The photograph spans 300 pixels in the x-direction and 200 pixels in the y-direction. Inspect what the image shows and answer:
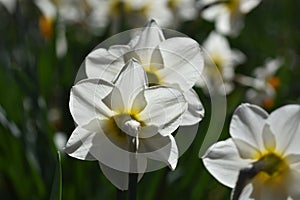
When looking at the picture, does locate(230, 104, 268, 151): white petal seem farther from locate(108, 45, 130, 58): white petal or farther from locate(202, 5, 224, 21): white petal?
locate(202, 5, 224, 21): white petal

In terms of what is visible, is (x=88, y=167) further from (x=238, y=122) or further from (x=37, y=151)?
(x=238, y=122)

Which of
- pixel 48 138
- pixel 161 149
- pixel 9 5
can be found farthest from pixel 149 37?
pixel 9 5

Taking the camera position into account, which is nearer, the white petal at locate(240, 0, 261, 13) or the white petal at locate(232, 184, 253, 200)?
the white petal at locate(232, 184, 253, 200)

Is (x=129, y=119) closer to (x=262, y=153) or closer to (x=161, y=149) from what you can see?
(x=161, y=149)

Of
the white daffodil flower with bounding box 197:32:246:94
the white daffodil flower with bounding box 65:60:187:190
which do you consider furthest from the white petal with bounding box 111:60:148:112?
the white daffodil flower with bounding box 197:32:246:94

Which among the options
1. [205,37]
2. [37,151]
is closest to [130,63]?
[37,151]

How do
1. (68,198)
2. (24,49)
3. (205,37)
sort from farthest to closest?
(205,37), (24,49), (68,198)

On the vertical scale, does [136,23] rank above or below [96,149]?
below
